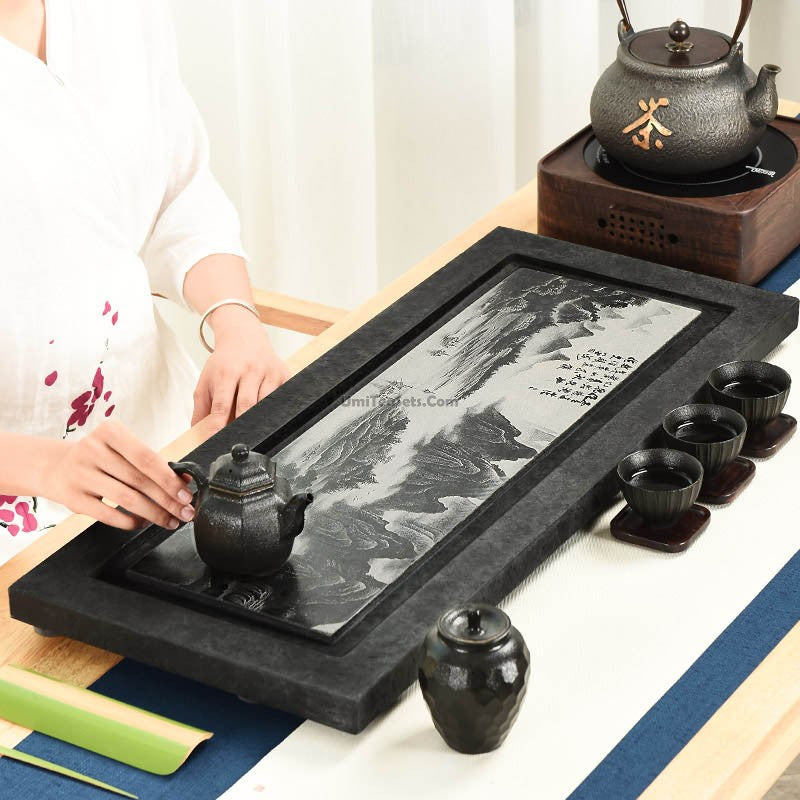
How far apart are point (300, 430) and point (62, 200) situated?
1.42 ft

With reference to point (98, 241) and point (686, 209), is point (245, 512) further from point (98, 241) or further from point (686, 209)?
point (686, 209)

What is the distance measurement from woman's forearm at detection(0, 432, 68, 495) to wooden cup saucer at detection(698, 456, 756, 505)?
2.10ft

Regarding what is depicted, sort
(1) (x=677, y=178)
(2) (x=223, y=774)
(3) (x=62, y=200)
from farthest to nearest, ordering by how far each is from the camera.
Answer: (1) (x=677, y=178)
(3) (x=62, y=200)
(2) (x=223, y=774)

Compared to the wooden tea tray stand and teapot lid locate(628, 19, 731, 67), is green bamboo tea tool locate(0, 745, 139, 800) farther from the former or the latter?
teapot lid locate(628, 19, 731, 67)

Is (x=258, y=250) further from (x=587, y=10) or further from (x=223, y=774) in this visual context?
→ (x=223, y=774)

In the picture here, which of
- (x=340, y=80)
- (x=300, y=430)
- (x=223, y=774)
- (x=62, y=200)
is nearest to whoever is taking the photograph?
(x=223, y=774)

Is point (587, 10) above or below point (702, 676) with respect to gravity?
above

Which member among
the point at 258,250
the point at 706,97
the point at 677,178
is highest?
the point at 706,97

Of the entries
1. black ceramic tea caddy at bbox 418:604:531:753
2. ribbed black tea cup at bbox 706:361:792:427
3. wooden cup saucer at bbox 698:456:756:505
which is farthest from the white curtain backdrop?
black ceramic tea caddy at bbox 418:604:531:753

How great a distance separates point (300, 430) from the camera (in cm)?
153

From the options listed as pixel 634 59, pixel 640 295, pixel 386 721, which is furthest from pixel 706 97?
pixel 386 721

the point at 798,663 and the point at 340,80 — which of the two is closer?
the point at 798,663

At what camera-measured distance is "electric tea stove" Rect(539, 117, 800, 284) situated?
1.79 m

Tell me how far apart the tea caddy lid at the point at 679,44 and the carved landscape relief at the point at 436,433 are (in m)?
0.30
